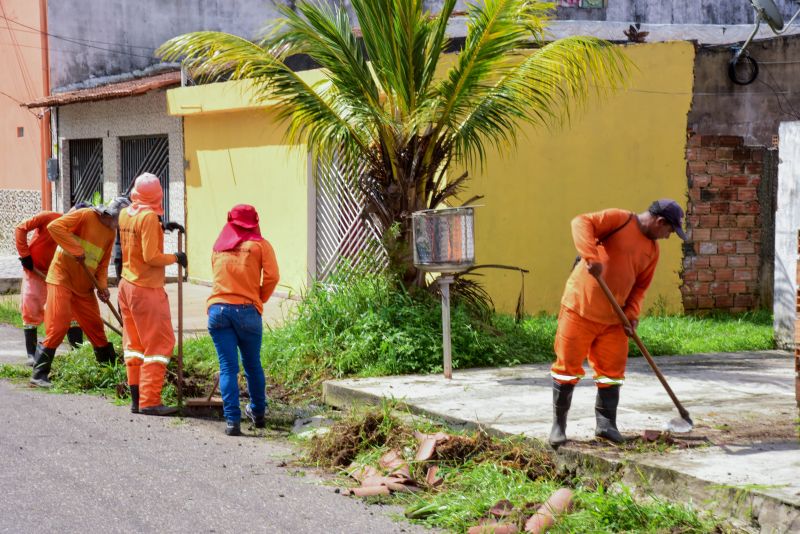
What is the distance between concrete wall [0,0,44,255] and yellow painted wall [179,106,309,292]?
6333 mm

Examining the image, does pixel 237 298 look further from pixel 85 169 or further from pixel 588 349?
pixel 85 169

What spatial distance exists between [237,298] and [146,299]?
0.98 meters

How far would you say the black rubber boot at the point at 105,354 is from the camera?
9625mm

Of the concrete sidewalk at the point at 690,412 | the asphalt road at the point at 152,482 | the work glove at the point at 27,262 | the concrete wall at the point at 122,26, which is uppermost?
the concrete wall at the point at 122,26

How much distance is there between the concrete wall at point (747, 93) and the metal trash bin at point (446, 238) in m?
5.45

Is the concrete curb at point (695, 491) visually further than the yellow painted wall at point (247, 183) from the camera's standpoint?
No

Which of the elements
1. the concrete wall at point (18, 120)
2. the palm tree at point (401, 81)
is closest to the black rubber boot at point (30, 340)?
the palm tree at point (401, 81)

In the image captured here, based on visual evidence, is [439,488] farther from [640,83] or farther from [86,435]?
[640,83]

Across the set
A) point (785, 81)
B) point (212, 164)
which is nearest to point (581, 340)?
A: point (785, 81)

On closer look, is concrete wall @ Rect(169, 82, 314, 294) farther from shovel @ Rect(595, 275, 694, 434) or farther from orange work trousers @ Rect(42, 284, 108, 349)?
shovel @ Rect(595, 275, 694, 434)

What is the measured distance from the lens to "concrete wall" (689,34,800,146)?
13.5 meters

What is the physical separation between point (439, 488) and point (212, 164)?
38.7ft

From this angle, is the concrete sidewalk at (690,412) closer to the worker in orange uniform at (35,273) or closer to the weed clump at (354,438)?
the weed clump at (354,438)

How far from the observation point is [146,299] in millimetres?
8391
